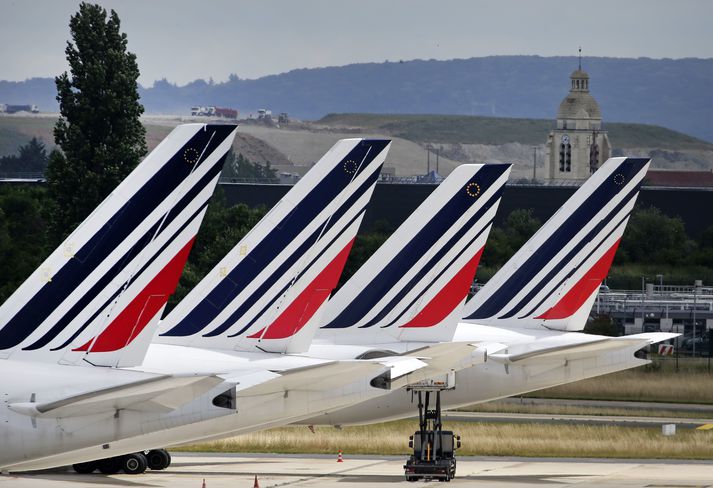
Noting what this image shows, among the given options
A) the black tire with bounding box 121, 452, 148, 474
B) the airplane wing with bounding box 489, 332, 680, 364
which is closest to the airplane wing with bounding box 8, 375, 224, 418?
the black tire with bounding box 121, 452, 148, 474

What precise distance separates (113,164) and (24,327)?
59027 millimetres

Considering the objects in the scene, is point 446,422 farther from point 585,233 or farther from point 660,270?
point 660,270

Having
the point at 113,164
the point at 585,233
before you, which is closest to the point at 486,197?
the point at 585,233

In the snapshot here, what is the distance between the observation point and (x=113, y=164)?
8925 cm

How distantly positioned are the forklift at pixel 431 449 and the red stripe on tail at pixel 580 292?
29.5ft

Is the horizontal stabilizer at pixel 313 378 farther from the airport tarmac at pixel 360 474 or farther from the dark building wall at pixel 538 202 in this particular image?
the dark building wall at pixel 538 202

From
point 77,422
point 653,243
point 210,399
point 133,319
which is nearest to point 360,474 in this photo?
point 210,399

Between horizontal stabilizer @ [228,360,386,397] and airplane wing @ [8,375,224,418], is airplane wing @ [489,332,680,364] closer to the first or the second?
horizontal stabilizer @ [228,360,386,397]

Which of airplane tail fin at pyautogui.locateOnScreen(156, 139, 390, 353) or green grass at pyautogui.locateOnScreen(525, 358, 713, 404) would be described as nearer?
airplane tail fin at pyautogui.locateOnScreen(156, 139, 390, 353)

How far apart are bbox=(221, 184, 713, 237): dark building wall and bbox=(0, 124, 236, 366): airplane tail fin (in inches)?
5412

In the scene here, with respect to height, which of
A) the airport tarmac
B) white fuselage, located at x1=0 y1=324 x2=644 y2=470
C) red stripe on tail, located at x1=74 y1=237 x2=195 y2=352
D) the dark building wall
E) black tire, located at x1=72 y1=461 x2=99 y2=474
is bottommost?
the airport tarmac

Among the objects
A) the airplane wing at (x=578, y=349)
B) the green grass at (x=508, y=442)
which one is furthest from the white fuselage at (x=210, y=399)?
the green grass at (x=508, y=442)

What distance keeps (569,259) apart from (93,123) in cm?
4153

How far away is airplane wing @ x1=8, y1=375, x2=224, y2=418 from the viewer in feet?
92.5
